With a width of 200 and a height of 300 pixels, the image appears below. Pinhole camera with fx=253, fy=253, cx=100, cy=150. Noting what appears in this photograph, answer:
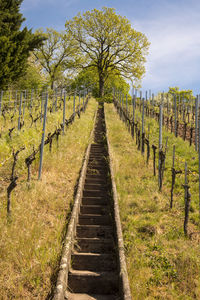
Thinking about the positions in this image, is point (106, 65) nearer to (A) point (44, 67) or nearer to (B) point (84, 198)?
(A) point (44, 67)

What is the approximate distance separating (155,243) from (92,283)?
208 cm

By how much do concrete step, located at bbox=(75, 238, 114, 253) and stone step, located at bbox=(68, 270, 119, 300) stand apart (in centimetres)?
91

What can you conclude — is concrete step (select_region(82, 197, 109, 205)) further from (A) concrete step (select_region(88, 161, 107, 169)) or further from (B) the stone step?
(B) the stone step

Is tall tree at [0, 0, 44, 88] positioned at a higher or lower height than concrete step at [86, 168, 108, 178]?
higher

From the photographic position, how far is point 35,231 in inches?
221

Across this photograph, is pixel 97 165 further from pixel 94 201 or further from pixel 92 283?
pixel 92 283

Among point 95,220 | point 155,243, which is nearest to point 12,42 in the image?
point 95,220

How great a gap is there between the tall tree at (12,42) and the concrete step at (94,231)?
18623 mm

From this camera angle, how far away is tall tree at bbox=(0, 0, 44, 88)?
21.3 meters

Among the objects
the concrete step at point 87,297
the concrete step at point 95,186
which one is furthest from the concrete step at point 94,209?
the concrete step at point 87,297

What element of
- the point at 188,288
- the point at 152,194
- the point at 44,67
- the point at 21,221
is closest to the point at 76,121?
the point at 152,194

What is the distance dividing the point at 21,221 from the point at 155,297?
3338mm

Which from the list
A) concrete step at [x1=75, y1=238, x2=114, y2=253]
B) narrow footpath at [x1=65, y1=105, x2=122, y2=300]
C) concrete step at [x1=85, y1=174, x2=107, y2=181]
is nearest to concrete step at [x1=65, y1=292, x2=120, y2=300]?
narrow footpath at [x1=65, y1=105, x2=122, y2=300]

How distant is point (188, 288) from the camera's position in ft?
15.9
